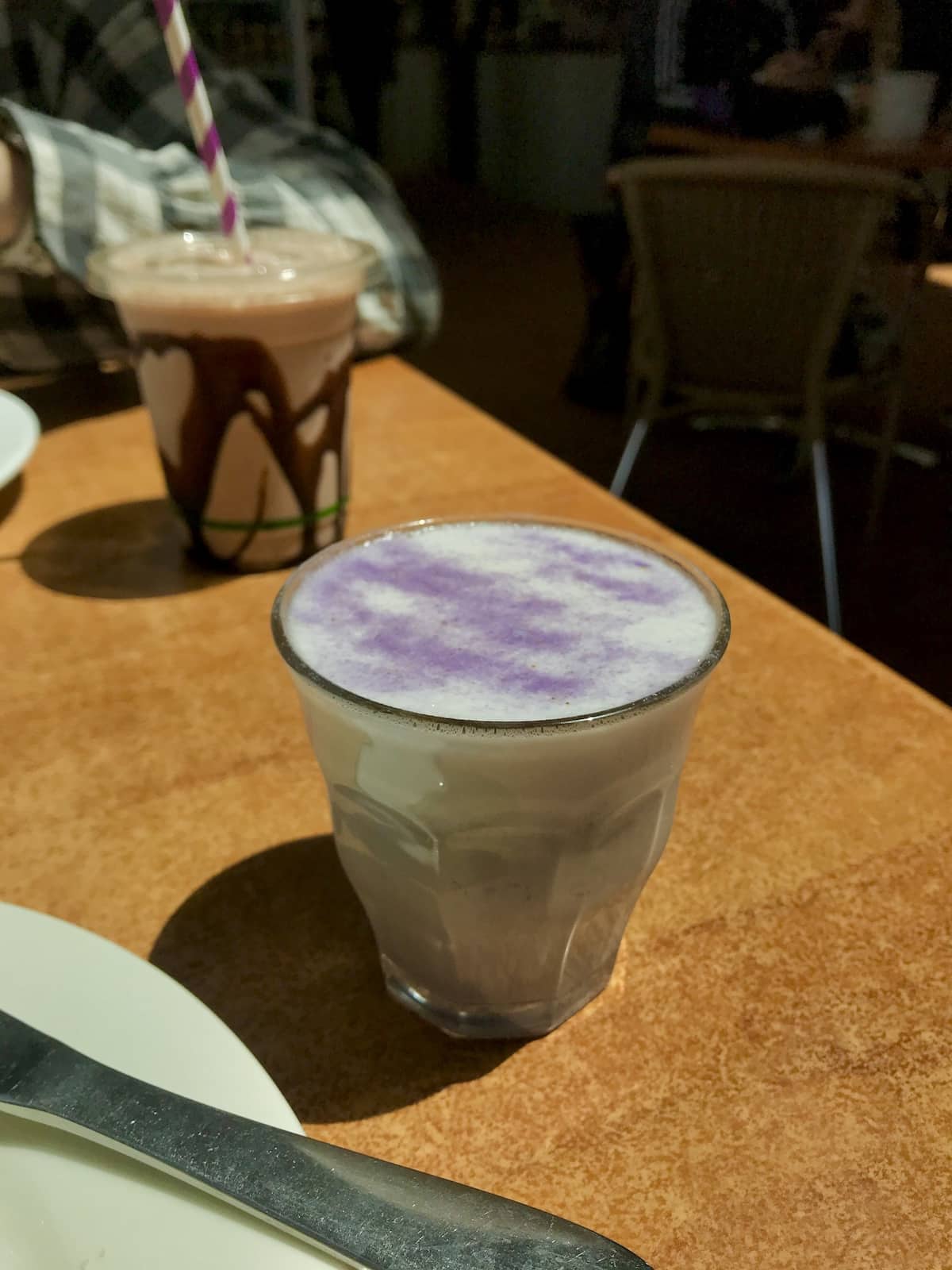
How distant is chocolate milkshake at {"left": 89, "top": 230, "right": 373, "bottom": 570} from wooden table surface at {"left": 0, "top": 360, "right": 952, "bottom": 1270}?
0.15ft

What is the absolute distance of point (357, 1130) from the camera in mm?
302

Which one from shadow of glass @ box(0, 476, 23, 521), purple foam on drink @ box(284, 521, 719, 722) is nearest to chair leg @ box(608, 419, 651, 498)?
shadow of glass @ box(0, 476, 23, 521)

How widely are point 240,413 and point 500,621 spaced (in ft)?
0.99

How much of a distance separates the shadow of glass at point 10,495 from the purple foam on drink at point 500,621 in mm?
428

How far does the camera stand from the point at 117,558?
64 centimetres

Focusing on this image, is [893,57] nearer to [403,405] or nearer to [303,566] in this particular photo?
[403,405]

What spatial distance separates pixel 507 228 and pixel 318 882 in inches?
111

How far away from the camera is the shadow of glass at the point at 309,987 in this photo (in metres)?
0.32

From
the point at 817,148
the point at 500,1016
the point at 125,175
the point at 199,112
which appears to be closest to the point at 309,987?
the point at 500,1016

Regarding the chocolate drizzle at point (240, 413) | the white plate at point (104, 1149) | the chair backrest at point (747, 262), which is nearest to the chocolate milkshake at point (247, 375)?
the chocolate drizzle at point (240, 413)

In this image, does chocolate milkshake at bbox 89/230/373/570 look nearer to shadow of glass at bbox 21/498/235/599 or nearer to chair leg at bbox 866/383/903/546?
shadow of glass at bbox 21/498/235/599

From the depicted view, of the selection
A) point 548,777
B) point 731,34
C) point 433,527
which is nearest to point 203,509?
point 433,527

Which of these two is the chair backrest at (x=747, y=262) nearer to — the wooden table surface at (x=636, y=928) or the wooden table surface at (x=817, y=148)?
the wooden table surface at (x=817, y=148)

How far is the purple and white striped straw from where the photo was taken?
505 mm
